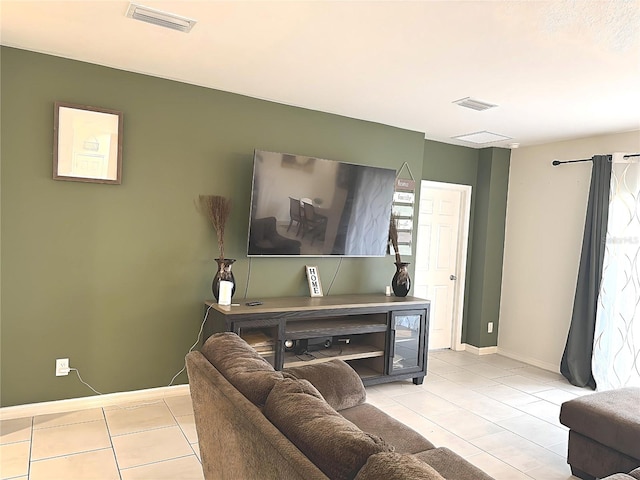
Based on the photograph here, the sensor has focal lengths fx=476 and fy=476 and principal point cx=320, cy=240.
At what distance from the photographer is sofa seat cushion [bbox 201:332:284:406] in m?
1.77

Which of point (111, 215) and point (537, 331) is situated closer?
point (111, 215)

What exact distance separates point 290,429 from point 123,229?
2.56 meters

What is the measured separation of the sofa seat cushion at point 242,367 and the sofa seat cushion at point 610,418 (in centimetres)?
202

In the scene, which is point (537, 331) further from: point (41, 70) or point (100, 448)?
point (41, 70)

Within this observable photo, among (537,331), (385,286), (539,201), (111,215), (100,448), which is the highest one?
(539,201)

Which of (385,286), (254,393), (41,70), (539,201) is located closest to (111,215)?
(41,70)

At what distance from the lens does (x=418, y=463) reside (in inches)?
49.4

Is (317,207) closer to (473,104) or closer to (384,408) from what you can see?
(473,104)

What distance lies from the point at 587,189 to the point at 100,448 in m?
4.91

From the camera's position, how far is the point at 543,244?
5367 mm

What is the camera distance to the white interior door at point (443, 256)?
5.66 m

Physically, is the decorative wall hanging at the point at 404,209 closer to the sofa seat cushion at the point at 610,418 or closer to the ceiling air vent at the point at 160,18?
the sofa seat cushion at the point at 610,418

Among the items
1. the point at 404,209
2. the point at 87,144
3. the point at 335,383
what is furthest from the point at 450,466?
the point at 404,209

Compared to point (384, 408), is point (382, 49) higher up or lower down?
higher up
